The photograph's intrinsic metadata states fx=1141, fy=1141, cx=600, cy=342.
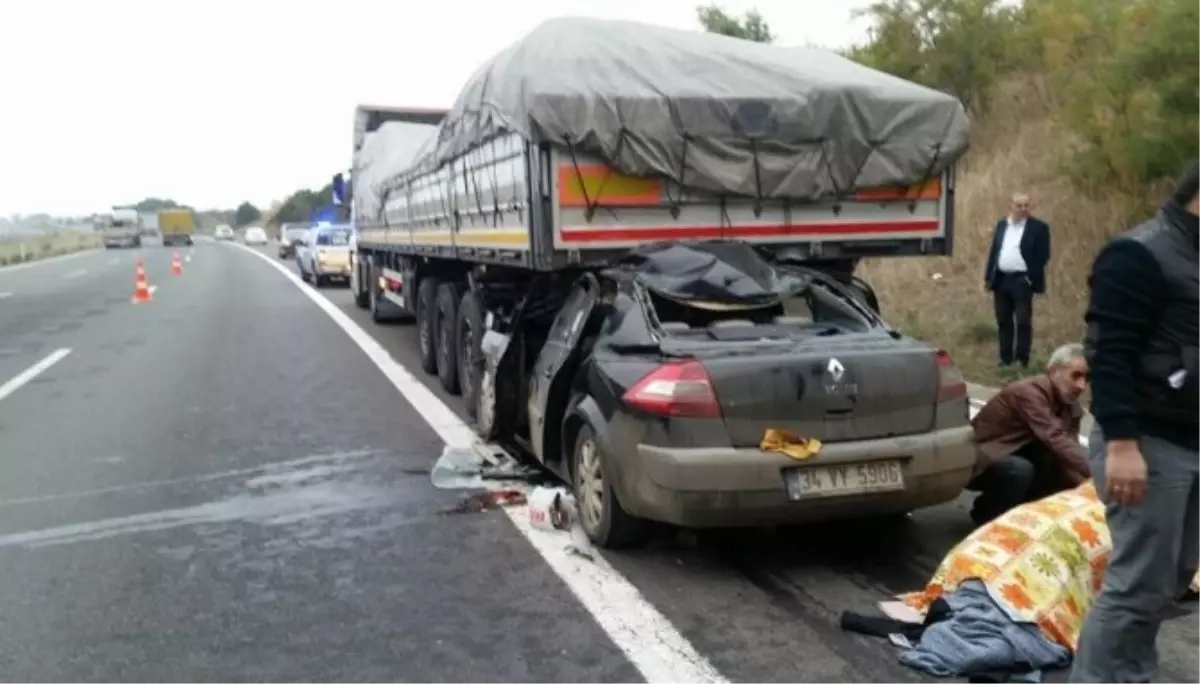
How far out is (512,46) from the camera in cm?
757

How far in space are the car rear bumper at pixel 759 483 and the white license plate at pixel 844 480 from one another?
2cm

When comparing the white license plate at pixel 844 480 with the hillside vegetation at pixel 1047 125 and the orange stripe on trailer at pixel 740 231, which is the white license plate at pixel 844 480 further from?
the hillside vegetation at pixel 1047 125

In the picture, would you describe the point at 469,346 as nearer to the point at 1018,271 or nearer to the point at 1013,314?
the point at 1018,271

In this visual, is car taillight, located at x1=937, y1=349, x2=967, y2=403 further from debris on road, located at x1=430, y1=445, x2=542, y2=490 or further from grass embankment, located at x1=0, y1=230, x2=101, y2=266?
grass embankment, located at x1=0, y1=230, x2=101, y2=266

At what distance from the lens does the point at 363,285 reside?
61.6ft

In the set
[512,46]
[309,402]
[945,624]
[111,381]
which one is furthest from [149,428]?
[945,624]

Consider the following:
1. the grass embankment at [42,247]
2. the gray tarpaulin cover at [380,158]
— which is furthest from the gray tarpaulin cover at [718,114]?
the grass embankment at [42,247]

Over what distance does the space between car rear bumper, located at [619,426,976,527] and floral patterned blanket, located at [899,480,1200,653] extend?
52cm

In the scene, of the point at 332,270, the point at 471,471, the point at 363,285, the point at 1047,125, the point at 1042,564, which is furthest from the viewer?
the point at 332,270

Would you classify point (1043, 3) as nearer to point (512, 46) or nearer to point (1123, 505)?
point (512, 46)

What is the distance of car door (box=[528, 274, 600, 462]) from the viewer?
5.82m

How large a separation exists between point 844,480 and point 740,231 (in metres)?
2.36

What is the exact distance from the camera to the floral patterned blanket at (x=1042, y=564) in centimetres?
404

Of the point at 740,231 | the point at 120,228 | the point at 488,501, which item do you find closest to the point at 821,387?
the point at 740,231
